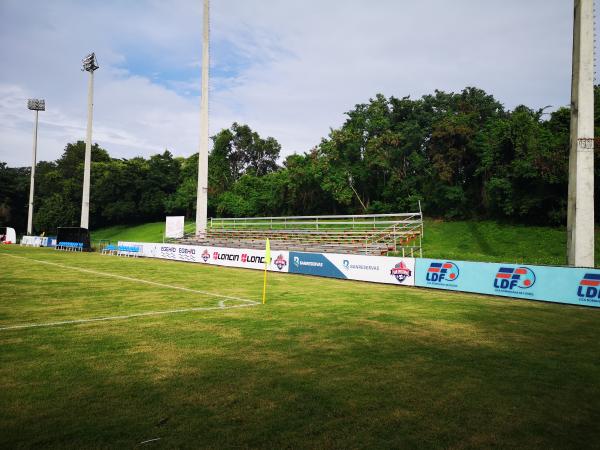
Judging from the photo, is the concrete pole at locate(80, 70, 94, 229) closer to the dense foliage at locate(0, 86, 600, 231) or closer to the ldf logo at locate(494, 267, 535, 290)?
the dense foliage at locate(0, 86, 600, 231)

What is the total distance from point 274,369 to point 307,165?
45.6m

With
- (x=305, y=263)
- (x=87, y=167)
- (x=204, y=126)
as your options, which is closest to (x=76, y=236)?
(x=87, y=167)

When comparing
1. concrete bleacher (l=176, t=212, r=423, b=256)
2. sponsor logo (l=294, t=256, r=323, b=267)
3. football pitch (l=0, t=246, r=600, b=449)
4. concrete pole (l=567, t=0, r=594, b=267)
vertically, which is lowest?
football pitch (l=0, t=246, r=600, b=449)

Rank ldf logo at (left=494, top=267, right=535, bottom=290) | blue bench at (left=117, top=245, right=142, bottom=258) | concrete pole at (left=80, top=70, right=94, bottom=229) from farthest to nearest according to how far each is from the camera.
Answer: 1. concrete pole at (left=80, top=70, right=94, bottom=229)
2. blue bench at (left=117, top=245, right=142, bottom=258)
3. ldf logo at (left=494, top=267, right=535, bottom=290)

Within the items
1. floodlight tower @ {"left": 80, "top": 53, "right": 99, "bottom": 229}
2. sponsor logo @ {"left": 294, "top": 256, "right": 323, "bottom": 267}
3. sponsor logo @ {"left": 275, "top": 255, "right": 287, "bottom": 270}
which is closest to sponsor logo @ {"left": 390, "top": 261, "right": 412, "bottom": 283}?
sponsor logo @ {"left": 294, "top": 256, "right": 323, "bottom": 267}

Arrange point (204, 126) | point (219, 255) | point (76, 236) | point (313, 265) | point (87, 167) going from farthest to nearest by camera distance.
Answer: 1. point (87, 167)
2. point (76, 236)
3. point (204, 126)
4. point (219, 255)
5. point (313, 265)

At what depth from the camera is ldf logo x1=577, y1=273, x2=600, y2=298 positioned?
45.9 feet

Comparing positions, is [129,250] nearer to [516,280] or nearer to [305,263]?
[305,263]

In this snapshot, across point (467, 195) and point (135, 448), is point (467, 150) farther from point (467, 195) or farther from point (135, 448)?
point (135, 448)

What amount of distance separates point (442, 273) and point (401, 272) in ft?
6.83

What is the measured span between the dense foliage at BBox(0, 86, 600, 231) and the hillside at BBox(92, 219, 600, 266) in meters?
1.46

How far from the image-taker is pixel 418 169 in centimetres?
4316

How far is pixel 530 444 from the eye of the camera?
4.70m

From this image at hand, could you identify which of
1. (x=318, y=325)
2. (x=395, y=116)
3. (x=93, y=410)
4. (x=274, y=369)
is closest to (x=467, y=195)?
(x=395, y=116)
